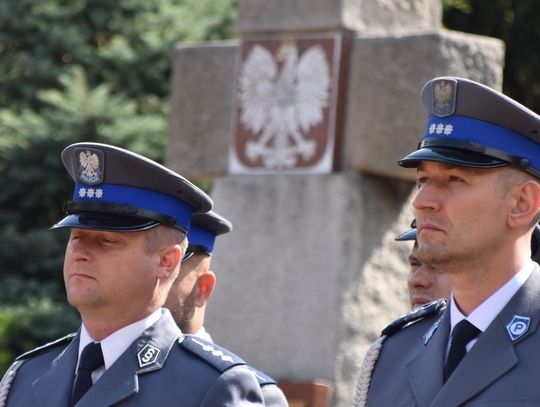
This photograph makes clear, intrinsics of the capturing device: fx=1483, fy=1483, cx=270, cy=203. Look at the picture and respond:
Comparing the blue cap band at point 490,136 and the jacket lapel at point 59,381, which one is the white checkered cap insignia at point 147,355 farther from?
the blue cap band at point 490,136

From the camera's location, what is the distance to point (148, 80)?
1131 cm

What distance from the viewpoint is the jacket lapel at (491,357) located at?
3.40 m

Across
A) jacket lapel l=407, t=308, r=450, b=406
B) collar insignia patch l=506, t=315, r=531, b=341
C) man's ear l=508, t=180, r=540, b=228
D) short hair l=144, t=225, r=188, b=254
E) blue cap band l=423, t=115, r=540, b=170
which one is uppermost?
blue cap band l=423, t=115, r=540, b=170

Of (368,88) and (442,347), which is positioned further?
(368,88)

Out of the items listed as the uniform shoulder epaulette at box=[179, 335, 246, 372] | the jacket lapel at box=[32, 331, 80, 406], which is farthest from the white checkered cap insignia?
the jacket lapel at box=[32, 331, 80, 406]

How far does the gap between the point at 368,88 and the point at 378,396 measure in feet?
12.4

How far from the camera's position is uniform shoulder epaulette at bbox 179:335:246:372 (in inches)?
154

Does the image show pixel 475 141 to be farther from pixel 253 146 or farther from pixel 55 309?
pixel 55 309

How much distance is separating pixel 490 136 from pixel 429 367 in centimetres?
58

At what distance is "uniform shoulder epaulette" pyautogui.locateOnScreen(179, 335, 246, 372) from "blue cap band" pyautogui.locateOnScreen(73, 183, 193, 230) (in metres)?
0.34

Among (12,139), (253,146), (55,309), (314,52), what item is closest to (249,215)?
(253,146)

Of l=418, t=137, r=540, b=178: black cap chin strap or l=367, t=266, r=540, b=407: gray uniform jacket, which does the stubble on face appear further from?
l=367, t=266, r=540, b=407: gray uniform jacket

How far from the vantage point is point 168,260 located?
400 cm

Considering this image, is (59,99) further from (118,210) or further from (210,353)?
(210,353)
